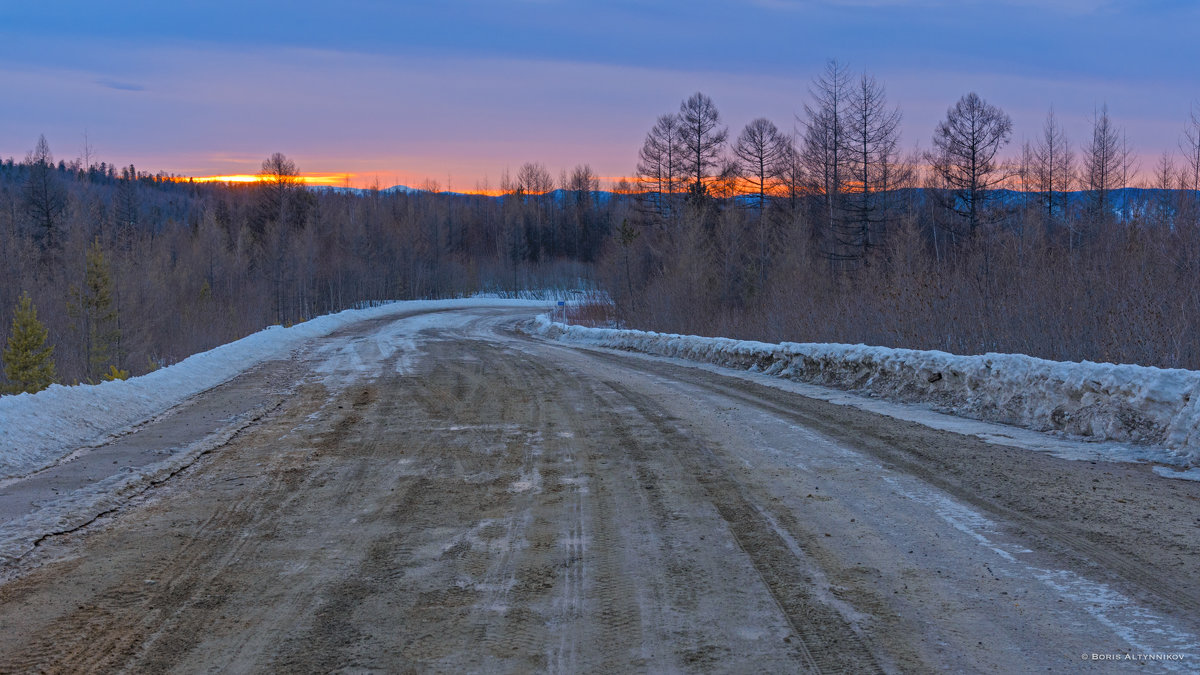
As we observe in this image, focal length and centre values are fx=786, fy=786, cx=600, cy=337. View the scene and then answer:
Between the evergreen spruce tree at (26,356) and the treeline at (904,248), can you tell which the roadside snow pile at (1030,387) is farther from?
the evergreen spruce tree at (26,356)

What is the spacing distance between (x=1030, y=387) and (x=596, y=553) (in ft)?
24.4

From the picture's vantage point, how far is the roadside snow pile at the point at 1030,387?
26.2 ft

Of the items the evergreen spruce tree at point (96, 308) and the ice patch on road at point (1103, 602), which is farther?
the evergreen spruce tree at point (96, 308)

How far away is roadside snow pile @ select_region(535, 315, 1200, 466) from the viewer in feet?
26.2

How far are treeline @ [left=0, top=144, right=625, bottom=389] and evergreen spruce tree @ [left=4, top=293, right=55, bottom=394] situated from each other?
514 mm

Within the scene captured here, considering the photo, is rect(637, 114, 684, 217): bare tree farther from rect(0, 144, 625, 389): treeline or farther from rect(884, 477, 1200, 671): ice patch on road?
rect(884, 477, 1200, 671): ice patch on road

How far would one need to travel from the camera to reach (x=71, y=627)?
12.5 ft

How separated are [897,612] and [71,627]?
4078 mm

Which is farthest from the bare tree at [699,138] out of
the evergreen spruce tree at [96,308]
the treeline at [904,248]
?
the evergreen spruce tree at [96,308]

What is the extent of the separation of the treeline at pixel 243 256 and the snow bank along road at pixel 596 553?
12814mm

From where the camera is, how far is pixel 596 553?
495 cm

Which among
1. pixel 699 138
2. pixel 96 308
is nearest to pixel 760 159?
pixel 699 138

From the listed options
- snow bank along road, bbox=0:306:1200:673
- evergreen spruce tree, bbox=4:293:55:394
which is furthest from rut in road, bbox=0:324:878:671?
evergreen spruce tree, bbox=4:293:55:394

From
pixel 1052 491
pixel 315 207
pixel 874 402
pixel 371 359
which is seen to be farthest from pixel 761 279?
pixel 315 207
